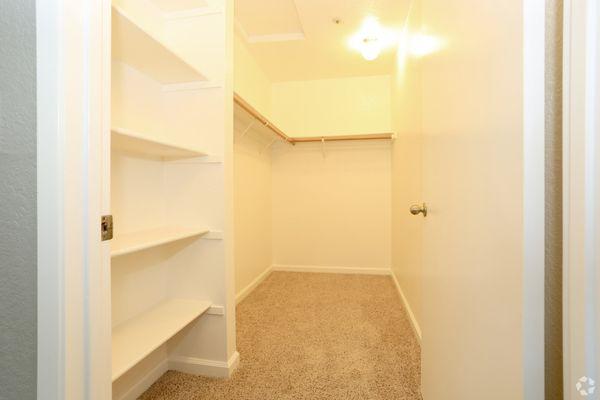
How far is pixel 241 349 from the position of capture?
1.69 meters

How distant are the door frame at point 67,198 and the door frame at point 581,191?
926mm

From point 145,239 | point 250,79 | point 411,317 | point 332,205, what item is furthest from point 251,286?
point 250,79

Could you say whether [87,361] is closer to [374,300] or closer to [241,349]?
[241,349]

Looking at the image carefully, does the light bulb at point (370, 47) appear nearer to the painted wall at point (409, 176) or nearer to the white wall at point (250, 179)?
the painted wall at point (409, 176)

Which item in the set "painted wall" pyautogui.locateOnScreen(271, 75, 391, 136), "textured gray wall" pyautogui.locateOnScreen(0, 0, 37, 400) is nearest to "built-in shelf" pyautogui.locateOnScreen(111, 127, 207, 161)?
"textured gray wall" pyautogui.locateOnScreen(0, 0, 37, 400)

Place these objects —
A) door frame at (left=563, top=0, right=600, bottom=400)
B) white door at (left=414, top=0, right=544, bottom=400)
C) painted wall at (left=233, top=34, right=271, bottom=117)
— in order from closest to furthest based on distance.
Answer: door frame at (left=563, top=0, right=600, bottom=400), white door at (left=414, top=0, right=544, bottom=400), painted wall at (left=233, top=34, right=271, bottom=117)

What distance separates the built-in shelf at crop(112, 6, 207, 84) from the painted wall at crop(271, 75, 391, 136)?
2.11 m

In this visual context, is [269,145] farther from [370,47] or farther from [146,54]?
[146,54]

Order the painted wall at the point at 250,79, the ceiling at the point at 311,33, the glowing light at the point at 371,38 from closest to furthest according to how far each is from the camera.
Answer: the ceiling at the point at 311,33, the glowing light at the point at 371,38, the painted wall at the point at 250,79

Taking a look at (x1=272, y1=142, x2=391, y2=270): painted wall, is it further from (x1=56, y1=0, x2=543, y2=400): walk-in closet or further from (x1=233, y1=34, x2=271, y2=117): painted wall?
(x1=233, y1=34, x2=271, y2=117): painted wall

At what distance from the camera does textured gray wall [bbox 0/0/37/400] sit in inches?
22.5

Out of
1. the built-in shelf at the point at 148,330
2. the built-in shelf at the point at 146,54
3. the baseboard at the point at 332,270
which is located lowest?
the baseboard at the point at 332,270

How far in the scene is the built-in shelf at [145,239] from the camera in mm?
931

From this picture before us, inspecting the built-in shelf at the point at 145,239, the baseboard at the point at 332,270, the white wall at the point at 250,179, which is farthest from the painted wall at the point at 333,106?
the built-in shelf at the point at 145,239
